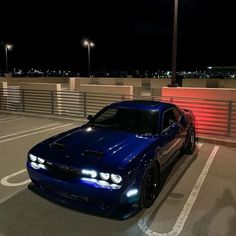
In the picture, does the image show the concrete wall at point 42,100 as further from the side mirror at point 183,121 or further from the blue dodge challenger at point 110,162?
the blue dodge challenger at point 110,162

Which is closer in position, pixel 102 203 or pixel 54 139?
pixel 102 203

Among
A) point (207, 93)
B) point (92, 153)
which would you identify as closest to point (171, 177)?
point (92, 153)

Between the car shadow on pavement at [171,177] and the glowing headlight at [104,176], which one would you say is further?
the car shadow on pavement at [171,177]

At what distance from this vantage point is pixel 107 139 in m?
4.71

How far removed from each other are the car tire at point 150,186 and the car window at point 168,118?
956mm

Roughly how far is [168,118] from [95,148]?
1886 mm

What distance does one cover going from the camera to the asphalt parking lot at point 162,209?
3.84 meters

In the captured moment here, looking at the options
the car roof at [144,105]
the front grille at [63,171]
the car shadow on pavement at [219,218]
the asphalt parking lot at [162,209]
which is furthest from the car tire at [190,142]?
the front grille at [63,171]

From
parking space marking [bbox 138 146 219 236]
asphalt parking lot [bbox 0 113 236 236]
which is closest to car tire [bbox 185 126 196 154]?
asphalt parking lot [bbox 0 113 236 236]

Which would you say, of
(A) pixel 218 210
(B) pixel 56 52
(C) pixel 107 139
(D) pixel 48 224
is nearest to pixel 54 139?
(C) pixel 107 139

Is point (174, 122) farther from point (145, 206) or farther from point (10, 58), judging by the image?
point (10, 58)

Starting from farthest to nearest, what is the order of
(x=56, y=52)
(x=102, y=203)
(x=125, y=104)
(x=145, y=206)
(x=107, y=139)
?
(x=56, y=52) < (x=125, y=104) < (x=107, y=139) < (x=145, y=206) < (x=102, y=203)

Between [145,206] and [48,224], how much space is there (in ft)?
4.37

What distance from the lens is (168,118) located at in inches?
224
